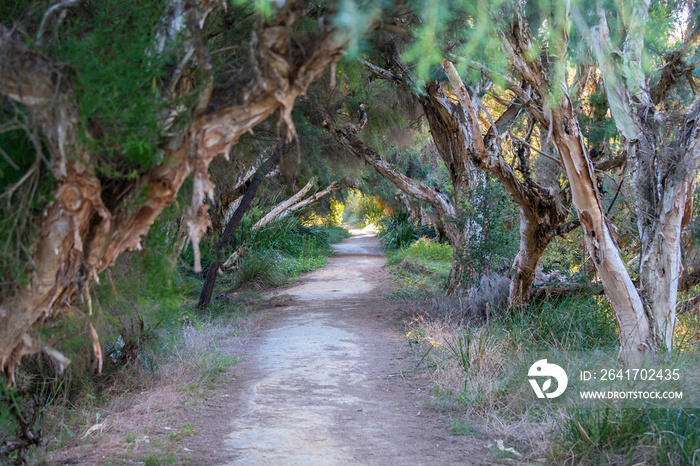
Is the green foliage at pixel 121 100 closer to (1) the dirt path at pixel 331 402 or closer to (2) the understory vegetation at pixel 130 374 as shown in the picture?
(2) the understory vegetation at pixel 130 374

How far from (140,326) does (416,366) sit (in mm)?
3300

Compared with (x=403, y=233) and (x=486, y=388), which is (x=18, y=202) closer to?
(x=486, y=388)

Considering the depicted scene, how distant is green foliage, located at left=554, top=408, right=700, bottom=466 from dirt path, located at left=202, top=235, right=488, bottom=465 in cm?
76

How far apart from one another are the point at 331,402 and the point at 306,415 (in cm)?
50

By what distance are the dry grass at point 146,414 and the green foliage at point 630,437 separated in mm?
2908

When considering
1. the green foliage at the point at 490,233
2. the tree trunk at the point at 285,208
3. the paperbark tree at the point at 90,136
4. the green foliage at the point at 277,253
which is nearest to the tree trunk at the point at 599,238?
the green foliage at the point at 490,233

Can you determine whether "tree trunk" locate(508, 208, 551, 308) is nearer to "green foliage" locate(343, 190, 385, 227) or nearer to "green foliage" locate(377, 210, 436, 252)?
"green foliage" locate(377, 210, 436, 252)

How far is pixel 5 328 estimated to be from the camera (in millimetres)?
2814

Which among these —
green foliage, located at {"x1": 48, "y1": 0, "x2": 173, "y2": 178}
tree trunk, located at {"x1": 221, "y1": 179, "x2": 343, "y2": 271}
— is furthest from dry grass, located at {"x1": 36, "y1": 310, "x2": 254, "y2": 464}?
tree trunk, located at {"x1": 221, "y1": 179, "x2": 343, "y2": 271}

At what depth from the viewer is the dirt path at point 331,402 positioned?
15.0 feet

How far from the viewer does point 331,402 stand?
591cm

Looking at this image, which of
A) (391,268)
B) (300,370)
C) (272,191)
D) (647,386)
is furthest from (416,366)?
(272,191)

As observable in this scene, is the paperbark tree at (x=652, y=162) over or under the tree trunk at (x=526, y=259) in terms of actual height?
over

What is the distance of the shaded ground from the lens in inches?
177
